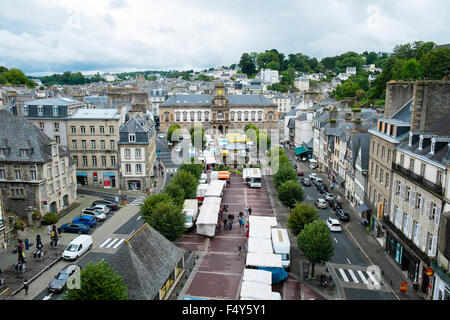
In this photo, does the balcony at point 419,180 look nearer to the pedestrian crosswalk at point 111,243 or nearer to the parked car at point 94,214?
the pedestrian crosswalk at point 111,243

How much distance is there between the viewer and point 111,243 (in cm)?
3659

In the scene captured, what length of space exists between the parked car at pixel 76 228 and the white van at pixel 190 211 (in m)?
10.9

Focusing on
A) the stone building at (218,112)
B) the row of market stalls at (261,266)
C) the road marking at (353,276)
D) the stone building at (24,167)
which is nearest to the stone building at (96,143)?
the stone building at (24,167)

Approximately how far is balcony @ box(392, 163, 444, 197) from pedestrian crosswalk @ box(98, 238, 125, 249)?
2736 cm

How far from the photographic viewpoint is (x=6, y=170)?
133 ft

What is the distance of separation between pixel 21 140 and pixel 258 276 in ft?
103

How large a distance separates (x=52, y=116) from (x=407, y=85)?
4705 cm

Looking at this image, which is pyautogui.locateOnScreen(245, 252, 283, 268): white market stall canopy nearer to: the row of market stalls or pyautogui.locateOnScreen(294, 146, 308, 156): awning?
→ the row of market stalls

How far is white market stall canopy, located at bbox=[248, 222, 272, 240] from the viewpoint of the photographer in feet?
109

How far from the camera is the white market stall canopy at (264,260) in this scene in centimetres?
2794

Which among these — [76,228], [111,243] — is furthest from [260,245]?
[76,228]

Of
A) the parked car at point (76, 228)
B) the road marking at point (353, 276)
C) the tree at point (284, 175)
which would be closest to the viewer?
the road marking at point (353, 276)
